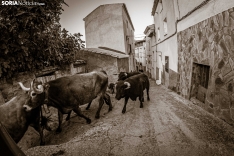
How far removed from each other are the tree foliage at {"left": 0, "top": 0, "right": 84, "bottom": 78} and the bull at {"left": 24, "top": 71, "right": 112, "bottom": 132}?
1.05m

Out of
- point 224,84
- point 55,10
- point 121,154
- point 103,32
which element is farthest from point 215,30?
point 103,32

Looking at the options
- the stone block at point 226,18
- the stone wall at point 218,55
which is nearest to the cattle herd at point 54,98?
the stone wall at point 218,55

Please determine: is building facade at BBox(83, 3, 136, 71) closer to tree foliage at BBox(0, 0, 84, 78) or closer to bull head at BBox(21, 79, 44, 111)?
tree foliage at BBox(0, 0, 84, 78)

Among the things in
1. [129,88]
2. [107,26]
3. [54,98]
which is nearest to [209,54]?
[129,88]

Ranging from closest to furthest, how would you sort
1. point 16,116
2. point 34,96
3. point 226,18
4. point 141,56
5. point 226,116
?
point 16,116
point 34,96
point 226,18
point 226,116
point 141,56

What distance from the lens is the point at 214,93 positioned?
4277mm

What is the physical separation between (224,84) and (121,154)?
129 inches

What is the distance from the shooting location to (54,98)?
4.11 m

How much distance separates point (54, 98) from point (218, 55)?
4906mm

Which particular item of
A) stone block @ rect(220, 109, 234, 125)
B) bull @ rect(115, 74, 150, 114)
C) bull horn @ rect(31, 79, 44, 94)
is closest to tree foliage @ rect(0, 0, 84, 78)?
bull horn @ rect(31, 79, 44, 94)

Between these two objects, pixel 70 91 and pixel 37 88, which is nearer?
pixel 37 88

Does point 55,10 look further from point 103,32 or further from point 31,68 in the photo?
point 103,32

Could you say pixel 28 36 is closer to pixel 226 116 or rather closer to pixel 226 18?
pixel 226 18

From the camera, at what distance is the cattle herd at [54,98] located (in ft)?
10.0
